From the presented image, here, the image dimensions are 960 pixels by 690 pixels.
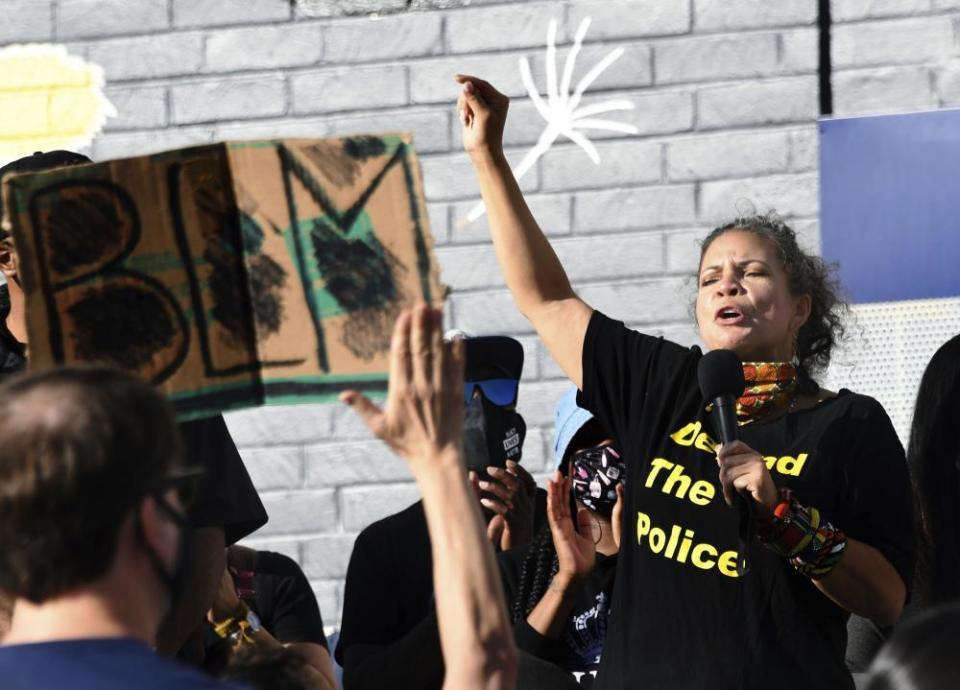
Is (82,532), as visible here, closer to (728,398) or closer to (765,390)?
(728,398)

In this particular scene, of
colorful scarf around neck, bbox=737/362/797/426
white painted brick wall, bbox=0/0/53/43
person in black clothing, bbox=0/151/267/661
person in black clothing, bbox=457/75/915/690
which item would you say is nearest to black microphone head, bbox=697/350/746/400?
person in black clothing, bbox=457/75/915/690

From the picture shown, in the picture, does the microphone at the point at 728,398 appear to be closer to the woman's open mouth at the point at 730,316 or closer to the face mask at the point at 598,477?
the woman's open mouth at the point at 730,316

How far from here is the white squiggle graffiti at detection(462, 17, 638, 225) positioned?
196 inches

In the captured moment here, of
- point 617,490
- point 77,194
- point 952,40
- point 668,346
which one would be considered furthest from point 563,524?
point 952,40

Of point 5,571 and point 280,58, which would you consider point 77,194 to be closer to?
point 5,571

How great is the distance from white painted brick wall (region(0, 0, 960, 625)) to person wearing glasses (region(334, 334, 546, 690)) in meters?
1.16

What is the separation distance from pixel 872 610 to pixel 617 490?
33.1 inches

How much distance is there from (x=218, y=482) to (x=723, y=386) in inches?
37.6

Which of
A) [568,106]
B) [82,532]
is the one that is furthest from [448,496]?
[568,106]

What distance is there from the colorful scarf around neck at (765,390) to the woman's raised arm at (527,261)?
0.32m

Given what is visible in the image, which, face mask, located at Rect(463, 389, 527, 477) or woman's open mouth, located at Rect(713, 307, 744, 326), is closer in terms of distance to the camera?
woman's open mouth, located at Rect(713, 307, 744, 326)

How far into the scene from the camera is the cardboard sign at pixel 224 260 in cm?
217

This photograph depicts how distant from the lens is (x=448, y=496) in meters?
1.74

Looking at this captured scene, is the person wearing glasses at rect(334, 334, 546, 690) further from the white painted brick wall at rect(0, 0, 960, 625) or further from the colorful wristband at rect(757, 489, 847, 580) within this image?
the white painted brick wall at rect(0, 0, 960, 625)
